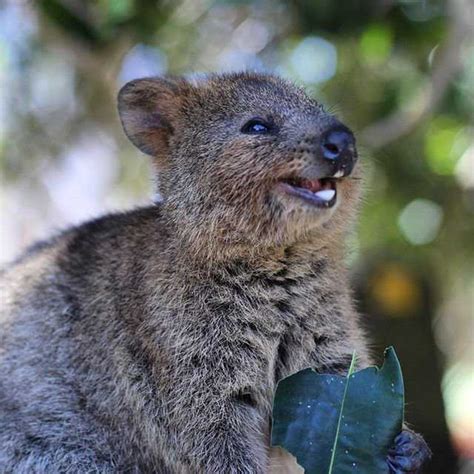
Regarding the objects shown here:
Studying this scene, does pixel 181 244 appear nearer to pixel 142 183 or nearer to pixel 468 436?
pixel 142 183

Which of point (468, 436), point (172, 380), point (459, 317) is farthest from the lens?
point (459, 317)

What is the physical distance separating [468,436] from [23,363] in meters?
6.27

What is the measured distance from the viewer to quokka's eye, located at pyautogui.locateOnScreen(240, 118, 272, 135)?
478 cm

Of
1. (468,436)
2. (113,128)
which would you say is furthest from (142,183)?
(468,436)

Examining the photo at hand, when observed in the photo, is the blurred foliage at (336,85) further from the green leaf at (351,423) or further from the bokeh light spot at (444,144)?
the green leaf at (351,423)

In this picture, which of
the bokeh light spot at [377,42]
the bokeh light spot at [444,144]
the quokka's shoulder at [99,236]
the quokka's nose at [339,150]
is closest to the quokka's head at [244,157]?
the quokka's nose at [339,150]

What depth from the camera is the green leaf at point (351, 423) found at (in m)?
3.77

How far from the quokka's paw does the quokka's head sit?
1099 millimetres

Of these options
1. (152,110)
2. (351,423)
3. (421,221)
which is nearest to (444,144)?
(421,221)

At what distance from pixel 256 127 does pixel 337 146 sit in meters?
0.56

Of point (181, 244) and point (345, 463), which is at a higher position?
point (181, 244)

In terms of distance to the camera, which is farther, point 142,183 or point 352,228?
point 142,183

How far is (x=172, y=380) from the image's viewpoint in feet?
15.2

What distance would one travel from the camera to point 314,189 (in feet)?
14.9
